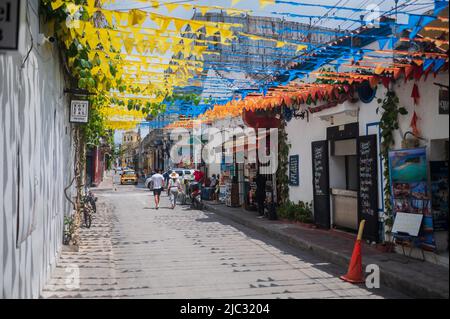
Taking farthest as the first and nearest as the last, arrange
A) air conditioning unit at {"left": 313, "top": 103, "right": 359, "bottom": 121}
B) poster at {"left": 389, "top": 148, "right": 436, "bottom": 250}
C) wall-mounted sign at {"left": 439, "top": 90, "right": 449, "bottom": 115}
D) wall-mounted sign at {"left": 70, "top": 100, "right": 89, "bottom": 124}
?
air conditioning unit at {"left": 313, "top": 103, "right": 359, "bottom": 121}, wall-mounted sign at {"left": 70, "top": 100, "right": 89, "bottom": 124}, poster at {"left": 389, "top": 148, "right": 436, "bottom": 250}, wall-mounted sign at {"left": 439, "top": 90, "right": 449, "bottom": 115}

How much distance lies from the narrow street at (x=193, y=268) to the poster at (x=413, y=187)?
1704 millimetres

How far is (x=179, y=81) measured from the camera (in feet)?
36.6

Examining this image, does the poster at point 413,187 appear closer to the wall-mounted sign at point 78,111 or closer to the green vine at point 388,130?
the green vine at point 388,130

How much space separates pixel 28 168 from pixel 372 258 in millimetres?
6356

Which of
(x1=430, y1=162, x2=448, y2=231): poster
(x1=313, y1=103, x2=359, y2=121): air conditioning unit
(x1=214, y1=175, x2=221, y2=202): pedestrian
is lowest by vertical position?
(x1=214, y1=175, x2=221, y2=202): pedestrian

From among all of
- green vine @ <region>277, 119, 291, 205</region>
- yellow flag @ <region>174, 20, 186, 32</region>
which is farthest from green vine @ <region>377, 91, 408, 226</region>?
yellow flag @ <region>174, 20, 186, 32</region>

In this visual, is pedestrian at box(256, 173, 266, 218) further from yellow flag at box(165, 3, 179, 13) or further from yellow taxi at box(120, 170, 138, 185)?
yellow taxi at box(120, 170, 138, 185)

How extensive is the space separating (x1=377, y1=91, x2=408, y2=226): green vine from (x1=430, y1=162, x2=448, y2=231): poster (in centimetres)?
112

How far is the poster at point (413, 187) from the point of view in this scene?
311 inches

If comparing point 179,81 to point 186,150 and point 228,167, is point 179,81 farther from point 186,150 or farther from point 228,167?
point 186,150

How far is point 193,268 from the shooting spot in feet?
26.2

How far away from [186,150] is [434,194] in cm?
3488

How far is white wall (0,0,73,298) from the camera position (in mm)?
3939
